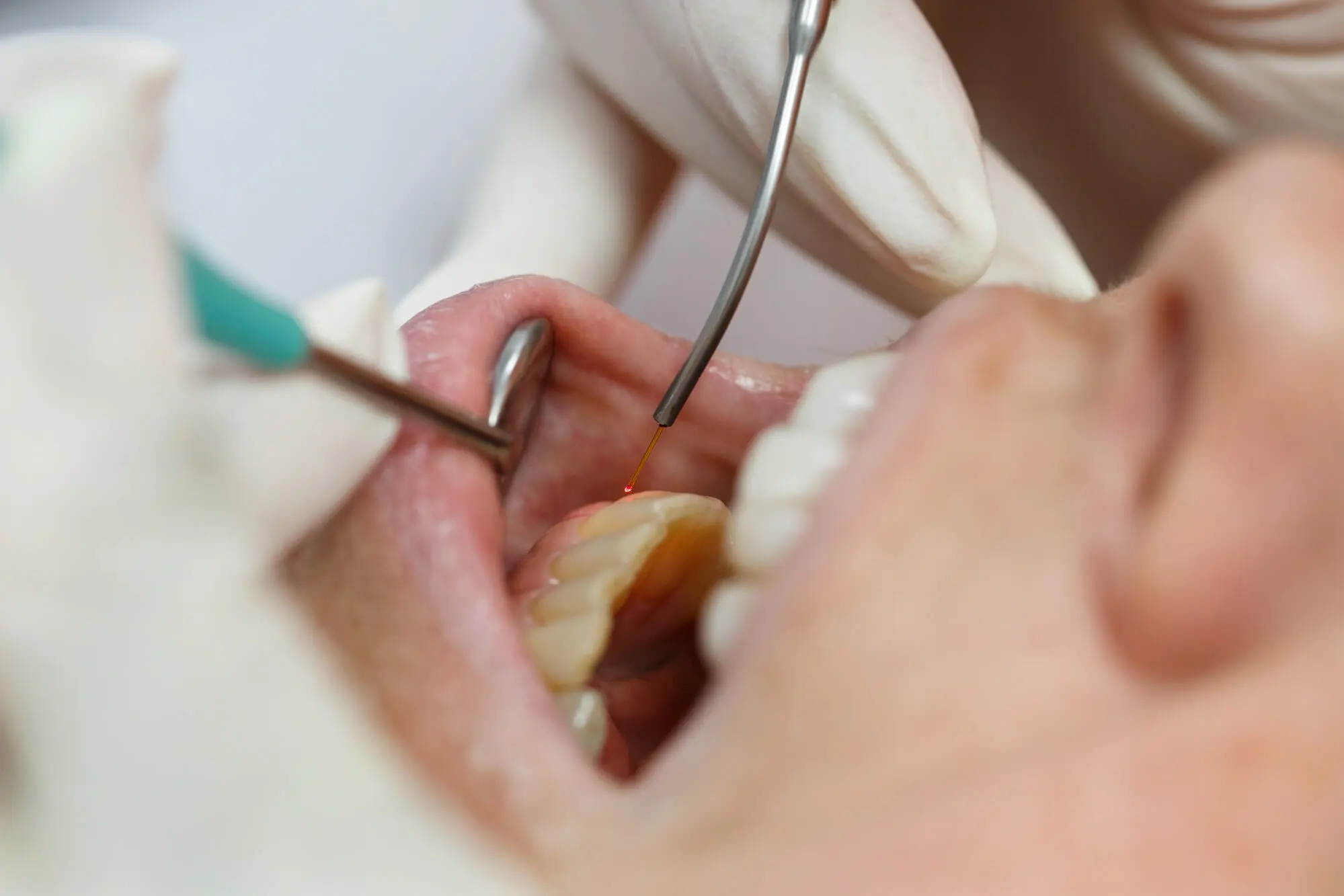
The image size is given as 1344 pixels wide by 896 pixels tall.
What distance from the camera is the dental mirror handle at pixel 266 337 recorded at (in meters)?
0.30

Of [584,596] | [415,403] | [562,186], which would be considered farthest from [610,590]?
[562,186]

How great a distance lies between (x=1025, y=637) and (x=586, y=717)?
0.18 m

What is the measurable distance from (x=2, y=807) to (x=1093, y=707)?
0.28 meters

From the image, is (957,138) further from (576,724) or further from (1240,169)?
(576,724)

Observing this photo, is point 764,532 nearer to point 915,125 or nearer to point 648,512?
point 648,512

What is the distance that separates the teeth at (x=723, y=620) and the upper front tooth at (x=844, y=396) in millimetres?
67

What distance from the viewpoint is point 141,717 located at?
0.97ft

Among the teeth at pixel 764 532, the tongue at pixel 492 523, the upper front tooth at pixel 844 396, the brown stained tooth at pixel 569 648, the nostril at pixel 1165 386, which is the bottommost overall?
the brown stained tooth at pixel 569 648

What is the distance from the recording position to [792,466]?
1.43 ft

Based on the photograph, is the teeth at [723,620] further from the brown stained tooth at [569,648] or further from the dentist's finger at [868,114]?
the dentist's finger at [868,114]

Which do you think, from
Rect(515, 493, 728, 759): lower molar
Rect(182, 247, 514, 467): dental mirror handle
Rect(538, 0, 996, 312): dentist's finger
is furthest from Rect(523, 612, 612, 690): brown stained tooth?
Rect(538, 0, 996, 312): dentist's finger

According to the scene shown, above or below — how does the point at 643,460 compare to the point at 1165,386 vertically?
below

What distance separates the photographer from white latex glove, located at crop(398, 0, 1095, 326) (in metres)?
0.55

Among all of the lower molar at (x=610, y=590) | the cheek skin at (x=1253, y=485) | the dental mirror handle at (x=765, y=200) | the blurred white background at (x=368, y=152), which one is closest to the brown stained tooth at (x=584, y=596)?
the lower molar at (x=610, y=590)
